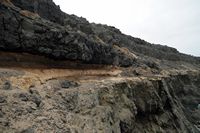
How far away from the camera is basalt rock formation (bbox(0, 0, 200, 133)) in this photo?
18.9 meters

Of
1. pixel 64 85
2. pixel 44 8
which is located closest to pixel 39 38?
pixel 64 85

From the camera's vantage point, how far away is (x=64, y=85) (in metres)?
23.5

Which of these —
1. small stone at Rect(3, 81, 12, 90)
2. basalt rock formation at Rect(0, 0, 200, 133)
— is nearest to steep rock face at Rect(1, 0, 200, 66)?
basalt rock formation at Rect(0, 0, 200, 133)

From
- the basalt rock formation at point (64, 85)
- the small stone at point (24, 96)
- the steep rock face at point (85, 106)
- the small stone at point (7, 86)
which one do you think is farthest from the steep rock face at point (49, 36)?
the small stone at point (24, 96)

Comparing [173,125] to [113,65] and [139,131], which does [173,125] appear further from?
[113,65]

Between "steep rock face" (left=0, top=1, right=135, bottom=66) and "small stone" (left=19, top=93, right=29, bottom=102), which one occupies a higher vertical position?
"steep rock face" (left=0, top=1, right=135, bottom=66)

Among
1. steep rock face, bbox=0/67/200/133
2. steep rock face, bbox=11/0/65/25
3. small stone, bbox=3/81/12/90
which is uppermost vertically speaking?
steep rock face, bbox=11/0/65/25

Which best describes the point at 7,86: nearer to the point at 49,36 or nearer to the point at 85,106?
the point at 85,106

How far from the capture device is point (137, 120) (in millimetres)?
30406

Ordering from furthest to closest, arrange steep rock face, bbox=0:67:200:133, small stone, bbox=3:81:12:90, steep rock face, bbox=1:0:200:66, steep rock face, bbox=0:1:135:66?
steep rock face, bbox=1:0:200:66, steep rock face, bbox=0:1:135:66, small stone, bbox=3:81:12:90, steep rock face, bbox=0:67:200:133

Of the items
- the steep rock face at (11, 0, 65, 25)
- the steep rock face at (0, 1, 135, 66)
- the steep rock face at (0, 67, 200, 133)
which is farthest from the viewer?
the steep rock face at (11, 0, 65, 25)

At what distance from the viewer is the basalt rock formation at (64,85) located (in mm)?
18891

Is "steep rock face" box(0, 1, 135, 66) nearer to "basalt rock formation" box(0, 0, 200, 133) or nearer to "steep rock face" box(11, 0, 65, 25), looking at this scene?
"basalt rock formation" box(0, 0, 200, 133)

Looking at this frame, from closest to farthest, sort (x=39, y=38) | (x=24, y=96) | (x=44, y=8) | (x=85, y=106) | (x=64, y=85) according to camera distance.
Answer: (x=24, y=96), (x=85, y=106), (x=64, y=85), (x=39, y=38), (x=44, y=8)
